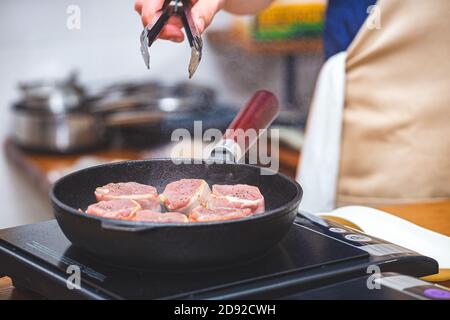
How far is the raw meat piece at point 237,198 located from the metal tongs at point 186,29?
0.21 metres

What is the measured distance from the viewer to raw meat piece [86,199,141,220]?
100cm

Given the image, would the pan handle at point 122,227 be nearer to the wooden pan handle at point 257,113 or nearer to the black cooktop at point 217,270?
the black cooktop at point 217,270

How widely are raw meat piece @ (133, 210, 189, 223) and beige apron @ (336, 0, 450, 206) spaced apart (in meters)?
0.99

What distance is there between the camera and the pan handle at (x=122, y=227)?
0.84 m

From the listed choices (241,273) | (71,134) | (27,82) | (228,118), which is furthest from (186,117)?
(241,273)

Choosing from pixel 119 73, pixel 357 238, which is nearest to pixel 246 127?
pixel 357 238

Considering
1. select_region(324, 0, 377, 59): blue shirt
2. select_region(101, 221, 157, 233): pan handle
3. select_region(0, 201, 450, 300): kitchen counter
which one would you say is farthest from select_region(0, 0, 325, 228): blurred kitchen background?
select_region(101, 221, 157, 233): pan handle

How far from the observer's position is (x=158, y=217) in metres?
1.00

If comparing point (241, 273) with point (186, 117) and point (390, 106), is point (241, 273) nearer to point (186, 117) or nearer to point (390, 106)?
point (390, 106)

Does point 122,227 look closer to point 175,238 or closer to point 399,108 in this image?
point 175,238

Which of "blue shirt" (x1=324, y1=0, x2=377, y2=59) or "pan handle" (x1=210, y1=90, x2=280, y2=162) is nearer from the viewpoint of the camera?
"pan handle" (x1=210, y1=90, x2=280, y2=162)

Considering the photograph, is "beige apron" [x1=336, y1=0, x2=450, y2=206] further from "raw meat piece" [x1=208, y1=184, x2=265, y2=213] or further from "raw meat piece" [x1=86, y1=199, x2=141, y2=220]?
"raw meat piece" [x1=86, y1=199, x2=141, y2=220]

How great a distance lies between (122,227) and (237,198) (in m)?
0.30
